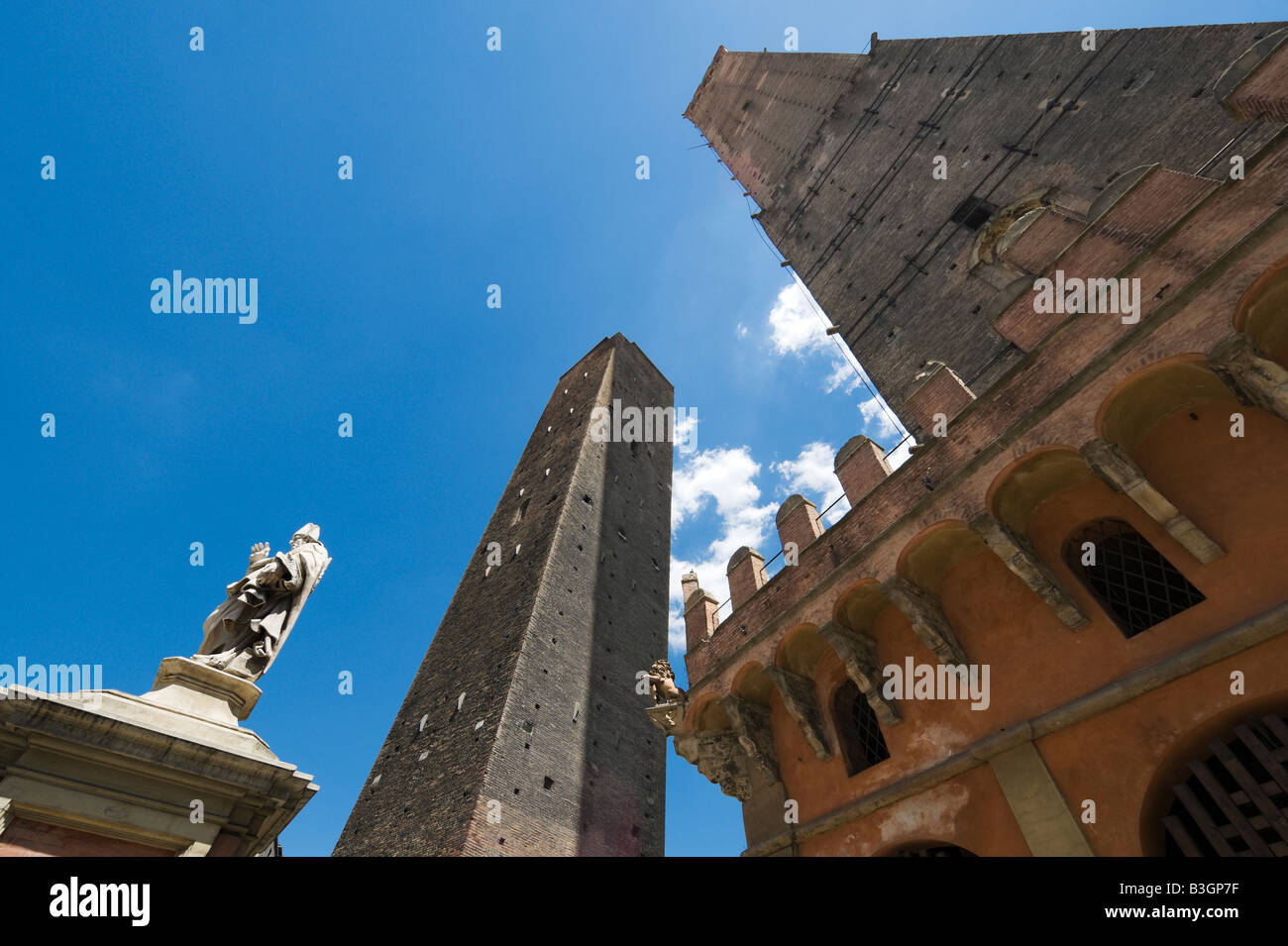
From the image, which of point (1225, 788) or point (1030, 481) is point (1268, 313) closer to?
point (1030, 481)

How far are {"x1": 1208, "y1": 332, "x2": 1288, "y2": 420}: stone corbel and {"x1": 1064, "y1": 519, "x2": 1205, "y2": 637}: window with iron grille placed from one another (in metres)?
1.62

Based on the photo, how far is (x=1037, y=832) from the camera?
5871 mm

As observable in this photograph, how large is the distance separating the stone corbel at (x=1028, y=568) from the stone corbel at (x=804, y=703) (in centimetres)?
314

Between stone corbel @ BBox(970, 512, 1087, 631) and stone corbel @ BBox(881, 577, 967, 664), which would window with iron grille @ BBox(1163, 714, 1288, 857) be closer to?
stone corbel @ BBox(970, 512, 1087, 631)

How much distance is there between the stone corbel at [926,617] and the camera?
732cm

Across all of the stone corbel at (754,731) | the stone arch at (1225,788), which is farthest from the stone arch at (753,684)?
the stone arch at (1225,788)

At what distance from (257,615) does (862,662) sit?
6459 mm

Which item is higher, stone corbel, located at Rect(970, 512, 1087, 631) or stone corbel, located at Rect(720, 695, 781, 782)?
stone corbel, located at Rect(970, 512, 1087, 631)

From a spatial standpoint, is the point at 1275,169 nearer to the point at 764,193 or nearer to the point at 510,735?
the point at 510,735

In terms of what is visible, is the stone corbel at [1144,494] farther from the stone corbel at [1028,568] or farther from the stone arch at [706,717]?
the stone arch at [706,717]

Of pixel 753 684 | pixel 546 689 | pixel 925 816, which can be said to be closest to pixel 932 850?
pixel 925 816

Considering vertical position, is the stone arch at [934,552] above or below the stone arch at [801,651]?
above

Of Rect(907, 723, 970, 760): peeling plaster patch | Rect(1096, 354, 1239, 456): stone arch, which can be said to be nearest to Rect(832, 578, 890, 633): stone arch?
Rect(907, 723, 970, 760): peeling plaster patch

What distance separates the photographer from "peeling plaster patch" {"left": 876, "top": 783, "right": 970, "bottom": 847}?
668 cm
